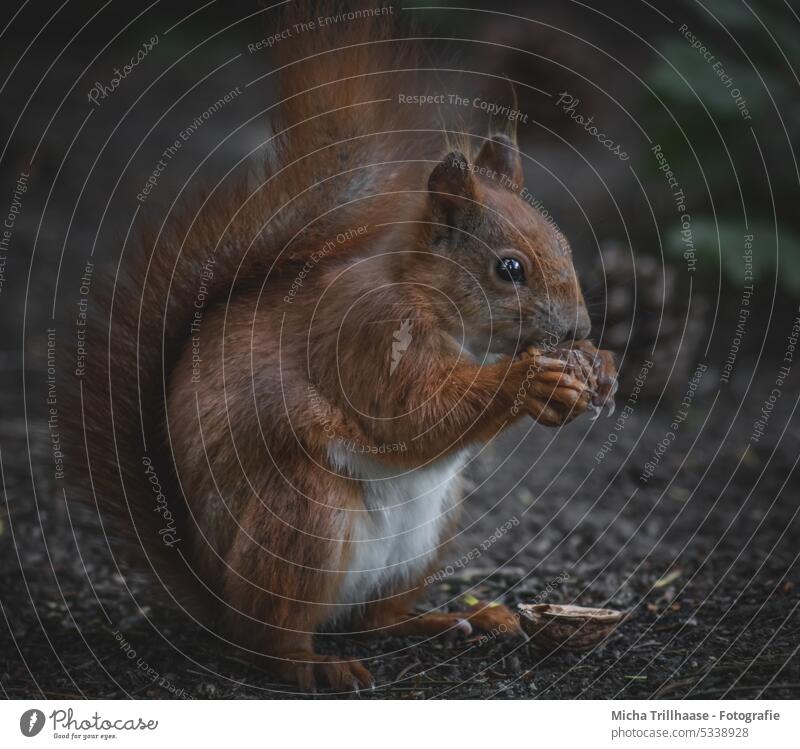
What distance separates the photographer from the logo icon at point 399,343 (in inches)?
47.9

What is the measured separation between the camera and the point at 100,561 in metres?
1.75

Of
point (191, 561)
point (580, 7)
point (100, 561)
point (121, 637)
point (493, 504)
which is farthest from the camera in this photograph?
point (580, 7)

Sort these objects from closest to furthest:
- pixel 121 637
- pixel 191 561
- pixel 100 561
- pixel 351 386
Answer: pixel 351 386 → pixel 191 561 → pixel 121 637 → pixel 100 561

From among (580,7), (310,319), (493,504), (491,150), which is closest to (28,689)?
(310,319)

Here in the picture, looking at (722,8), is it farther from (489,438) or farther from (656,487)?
(489,438)

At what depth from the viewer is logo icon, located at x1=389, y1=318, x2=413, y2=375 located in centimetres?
122

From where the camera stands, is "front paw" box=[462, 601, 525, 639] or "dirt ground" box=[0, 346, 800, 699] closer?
"dirt ground" box=[0, 346, 800, 699]

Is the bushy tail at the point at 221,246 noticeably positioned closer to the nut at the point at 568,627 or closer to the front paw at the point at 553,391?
the front paw at the point at 553,391

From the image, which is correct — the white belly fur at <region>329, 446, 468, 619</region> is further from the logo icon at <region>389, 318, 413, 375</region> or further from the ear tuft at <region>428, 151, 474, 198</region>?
the ear tuft at <region>428, 151, 474, 198</region>

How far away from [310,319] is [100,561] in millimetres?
753

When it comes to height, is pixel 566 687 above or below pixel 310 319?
below
